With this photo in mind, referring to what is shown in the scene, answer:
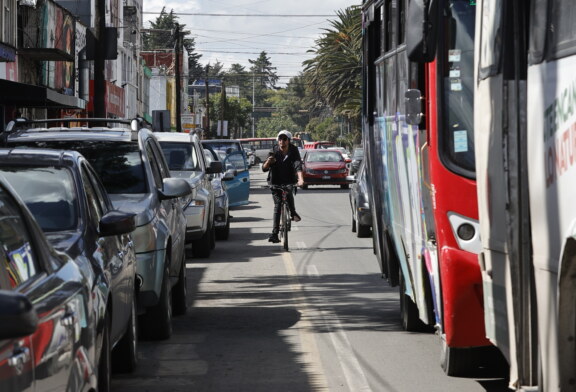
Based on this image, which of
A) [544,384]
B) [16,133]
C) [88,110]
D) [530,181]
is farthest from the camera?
[88,110]

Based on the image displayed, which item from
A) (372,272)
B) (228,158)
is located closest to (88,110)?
(228,158)

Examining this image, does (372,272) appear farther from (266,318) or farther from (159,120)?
(159,120)

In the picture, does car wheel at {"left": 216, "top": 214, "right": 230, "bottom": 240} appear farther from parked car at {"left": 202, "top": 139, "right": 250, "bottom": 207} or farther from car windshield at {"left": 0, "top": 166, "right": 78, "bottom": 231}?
car windshield at {"left": 0, "top": 166, "right": 78, "bottom": 231}

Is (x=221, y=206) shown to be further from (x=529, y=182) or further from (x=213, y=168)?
(x=529, y=182)

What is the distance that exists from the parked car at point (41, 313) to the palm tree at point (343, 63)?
53491 mm

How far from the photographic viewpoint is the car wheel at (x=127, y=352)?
8.98m

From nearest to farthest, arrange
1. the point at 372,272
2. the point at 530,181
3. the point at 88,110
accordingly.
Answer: the point at 530,181 → the point at 372,272 → the point at 88,110

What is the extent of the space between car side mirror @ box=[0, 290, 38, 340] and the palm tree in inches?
2188

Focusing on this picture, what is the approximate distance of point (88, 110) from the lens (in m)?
52.2

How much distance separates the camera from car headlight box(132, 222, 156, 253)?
10.3 metres

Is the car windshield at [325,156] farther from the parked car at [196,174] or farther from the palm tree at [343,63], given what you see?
the parked car at [196,174]

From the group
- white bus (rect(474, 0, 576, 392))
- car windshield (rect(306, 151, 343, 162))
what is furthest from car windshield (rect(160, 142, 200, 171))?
car windshield (rect(306, 151, 343, 162))

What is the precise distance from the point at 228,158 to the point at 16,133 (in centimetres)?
1821

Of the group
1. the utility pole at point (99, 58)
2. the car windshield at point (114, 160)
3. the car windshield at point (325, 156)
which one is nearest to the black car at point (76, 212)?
the car windshield at point (114, 160)
